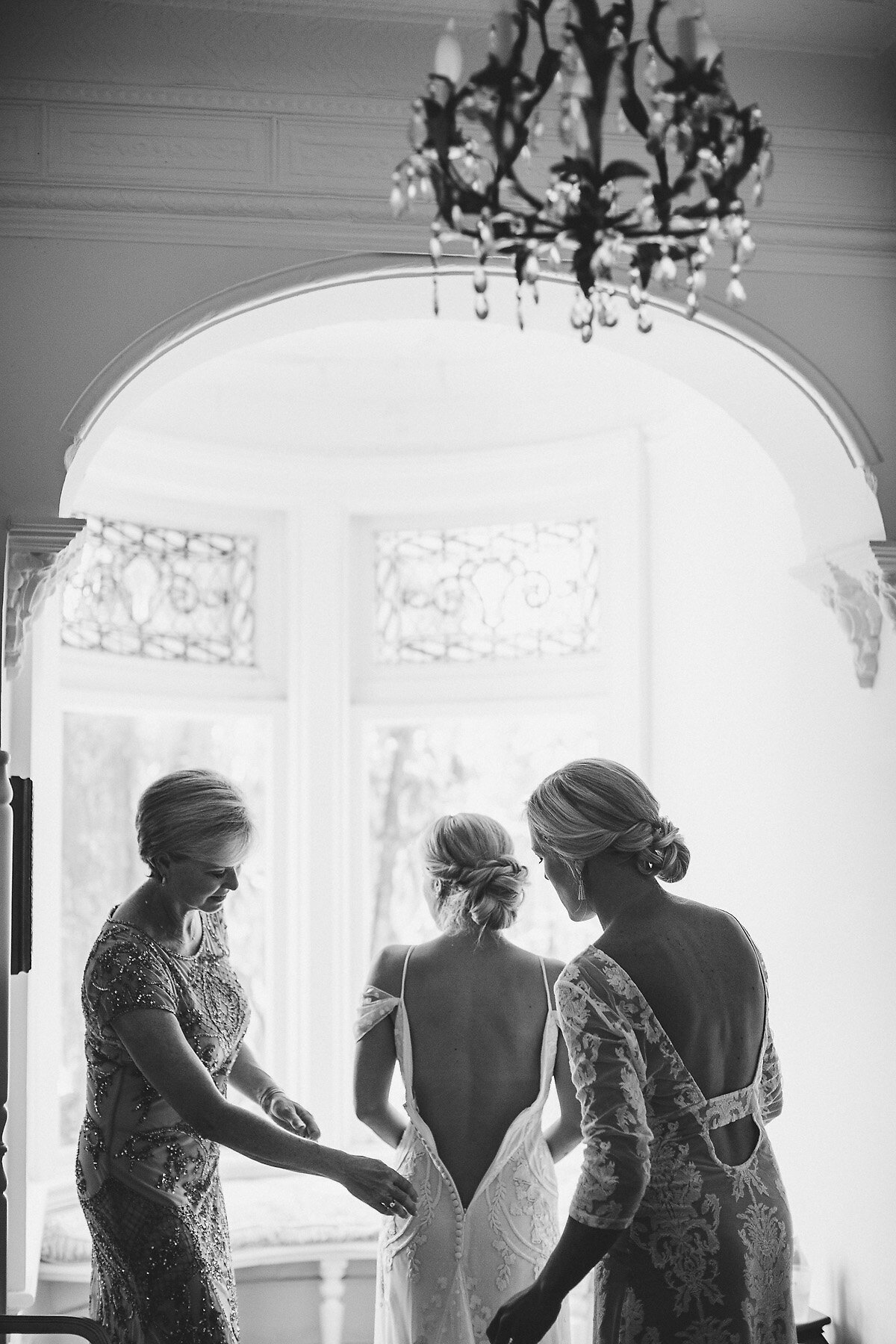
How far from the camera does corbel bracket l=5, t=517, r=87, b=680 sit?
10.2 feet

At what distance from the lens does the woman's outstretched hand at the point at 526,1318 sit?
6.97ft

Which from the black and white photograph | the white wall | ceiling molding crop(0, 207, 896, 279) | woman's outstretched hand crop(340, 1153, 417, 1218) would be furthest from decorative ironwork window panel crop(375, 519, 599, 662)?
woman's outstretched hand crop(340, 1153, 417, 1218)

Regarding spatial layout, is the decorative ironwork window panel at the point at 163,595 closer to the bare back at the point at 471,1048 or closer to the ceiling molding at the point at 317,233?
the ceiling molding at the point at 317,233

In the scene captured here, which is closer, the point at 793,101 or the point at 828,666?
the point at 793,101

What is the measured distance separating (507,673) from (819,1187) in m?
2.42

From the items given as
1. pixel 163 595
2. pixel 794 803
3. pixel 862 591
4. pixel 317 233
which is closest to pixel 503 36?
pixel 317 233

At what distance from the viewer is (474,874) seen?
2916 millimetres

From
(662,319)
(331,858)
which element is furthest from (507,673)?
(662,319)

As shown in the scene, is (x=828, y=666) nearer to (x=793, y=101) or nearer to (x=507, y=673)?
(x=793, y=101)

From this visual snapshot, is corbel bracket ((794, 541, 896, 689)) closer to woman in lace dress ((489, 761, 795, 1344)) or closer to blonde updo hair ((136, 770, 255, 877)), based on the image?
woman in lace dress ((489, 761, 795, 1344))

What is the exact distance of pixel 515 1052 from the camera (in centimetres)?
290

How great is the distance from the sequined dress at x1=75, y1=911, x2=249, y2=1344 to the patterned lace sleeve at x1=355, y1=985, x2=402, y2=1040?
48cm

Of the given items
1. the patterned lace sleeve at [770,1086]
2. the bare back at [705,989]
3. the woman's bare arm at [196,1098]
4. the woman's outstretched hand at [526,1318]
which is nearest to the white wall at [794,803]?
the patterned lace sleeve at [770,1086]

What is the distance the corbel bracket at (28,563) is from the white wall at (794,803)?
197cm
